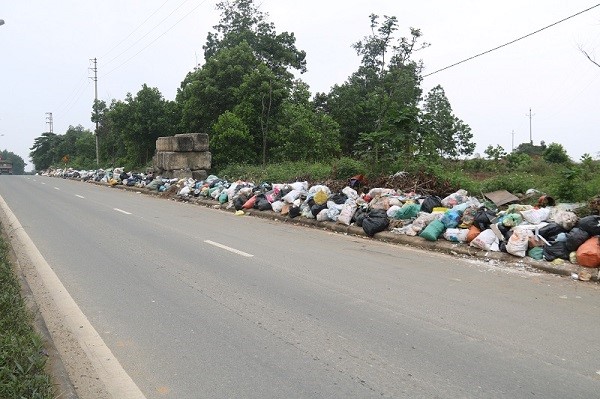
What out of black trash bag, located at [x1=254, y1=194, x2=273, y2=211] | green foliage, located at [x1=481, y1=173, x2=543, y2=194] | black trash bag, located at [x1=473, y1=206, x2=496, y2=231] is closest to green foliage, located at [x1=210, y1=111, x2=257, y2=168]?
black trash bag, located at [x1=254, y1=194, x2=273, y2=211]

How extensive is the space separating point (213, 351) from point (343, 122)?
1216 inches

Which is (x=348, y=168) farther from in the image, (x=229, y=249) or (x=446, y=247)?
(x=229, y=249)

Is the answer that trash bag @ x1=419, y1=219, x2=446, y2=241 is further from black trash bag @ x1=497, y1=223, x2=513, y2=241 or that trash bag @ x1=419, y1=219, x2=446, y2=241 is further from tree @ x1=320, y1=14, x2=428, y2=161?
tree @ x1=320, y1=14, x2=428, y2=161

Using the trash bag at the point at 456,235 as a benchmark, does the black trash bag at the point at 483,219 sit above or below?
above

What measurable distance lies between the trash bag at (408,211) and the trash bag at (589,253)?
388 centimetres

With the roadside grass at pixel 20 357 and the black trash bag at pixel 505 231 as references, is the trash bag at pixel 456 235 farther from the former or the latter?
the roadside grass at pixel 20 357

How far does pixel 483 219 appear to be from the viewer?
31.9 feet

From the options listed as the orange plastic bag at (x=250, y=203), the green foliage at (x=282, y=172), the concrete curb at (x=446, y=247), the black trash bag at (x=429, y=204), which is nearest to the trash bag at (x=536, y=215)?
the concrete curb at (x=446, y=247)

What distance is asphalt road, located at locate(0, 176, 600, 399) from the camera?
388cm

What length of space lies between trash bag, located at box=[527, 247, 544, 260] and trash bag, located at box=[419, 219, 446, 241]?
1888 mm

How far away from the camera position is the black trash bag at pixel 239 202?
1683 cm

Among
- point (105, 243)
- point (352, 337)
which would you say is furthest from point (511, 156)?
point (352, 337)

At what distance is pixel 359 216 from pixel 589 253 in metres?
5.36

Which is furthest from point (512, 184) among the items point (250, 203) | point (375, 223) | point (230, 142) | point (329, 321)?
point (230, 142)
